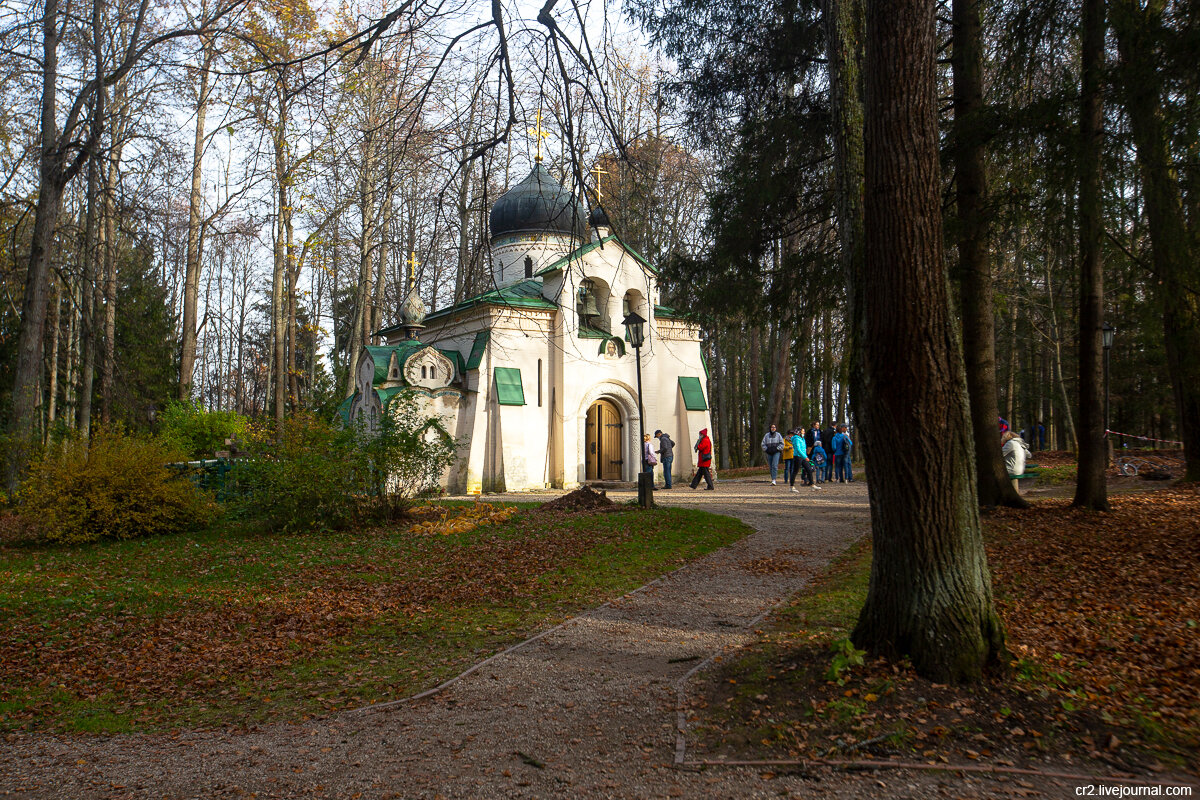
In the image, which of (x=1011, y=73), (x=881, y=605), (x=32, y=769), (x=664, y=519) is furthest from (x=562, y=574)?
(x=1011, y=73)

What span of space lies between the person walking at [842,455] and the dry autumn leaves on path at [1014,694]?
604 inches

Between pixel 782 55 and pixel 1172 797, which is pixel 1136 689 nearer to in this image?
pixel 1172 797

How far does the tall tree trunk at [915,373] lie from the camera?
4.46 m

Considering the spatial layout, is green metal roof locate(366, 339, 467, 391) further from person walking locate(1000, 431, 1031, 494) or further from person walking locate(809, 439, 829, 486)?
person walking locate(1000, 431, 1031, 494)

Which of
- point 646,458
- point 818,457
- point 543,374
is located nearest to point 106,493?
point 646,458

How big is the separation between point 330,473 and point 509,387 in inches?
372

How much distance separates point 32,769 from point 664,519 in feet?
32.3

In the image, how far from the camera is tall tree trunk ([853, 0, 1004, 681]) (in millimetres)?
4461

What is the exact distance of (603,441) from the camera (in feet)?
78.9

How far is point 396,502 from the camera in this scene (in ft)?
44.6

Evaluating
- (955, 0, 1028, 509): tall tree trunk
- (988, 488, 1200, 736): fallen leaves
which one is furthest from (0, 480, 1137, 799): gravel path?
(955, 0, 1028, 509): tall tree trunk

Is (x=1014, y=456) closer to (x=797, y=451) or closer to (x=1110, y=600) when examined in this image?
(x=1110, y=600)

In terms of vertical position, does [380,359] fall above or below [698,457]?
above

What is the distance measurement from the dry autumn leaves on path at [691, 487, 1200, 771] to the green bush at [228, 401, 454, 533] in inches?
335
